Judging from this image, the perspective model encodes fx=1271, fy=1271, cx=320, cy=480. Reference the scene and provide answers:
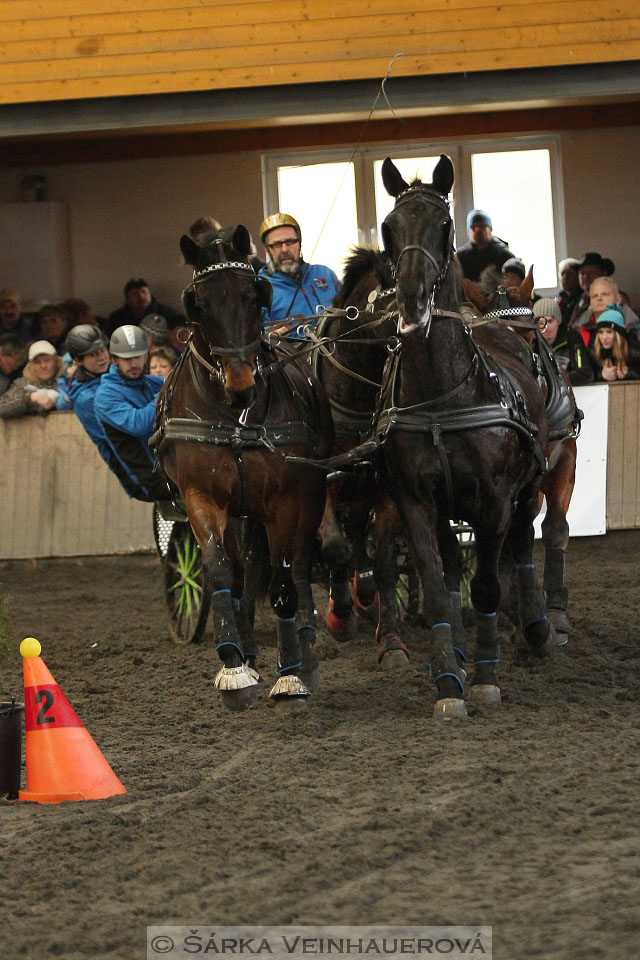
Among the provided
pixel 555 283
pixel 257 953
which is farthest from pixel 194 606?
pixel 555 283

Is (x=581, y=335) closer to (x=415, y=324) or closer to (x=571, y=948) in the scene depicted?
(x=415, y=324)

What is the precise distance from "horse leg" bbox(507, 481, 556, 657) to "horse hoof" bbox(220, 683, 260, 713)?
156 centimetres

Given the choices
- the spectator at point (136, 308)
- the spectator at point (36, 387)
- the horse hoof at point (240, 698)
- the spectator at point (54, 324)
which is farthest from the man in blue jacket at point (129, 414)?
the spectator at point (136, 308)

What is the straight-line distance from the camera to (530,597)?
6.60 m

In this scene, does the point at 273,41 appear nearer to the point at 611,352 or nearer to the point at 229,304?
the point at 611,352

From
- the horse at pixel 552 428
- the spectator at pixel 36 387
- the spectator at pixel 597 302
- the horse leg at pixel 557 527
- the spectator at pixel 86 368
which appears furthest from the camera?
the spectator at pixel 597 302

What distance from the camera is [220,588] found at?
5.70 metres

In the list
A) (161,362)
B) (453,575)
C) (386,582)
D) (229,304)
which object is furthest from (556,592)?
(161,362)

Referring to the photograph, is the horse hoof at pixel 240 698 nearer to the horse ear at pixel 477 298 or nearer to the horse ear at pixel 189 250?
the horse ear at pixel 189 250

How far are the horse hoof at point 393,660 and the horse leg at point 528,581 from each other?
2.15ft

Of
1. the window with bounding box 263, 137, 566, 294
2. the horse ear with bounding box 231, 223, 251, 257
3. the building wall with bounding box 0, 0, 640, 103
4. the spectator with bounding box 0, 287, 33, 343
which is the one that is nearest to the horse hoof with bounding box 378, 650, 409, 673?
the horse ear with bounding box 231, 223, 251, 257

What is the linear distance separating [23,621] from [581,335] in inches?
209

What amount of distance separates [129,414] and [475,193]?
8.43 metres

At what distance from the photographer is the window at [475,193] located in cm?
1488
